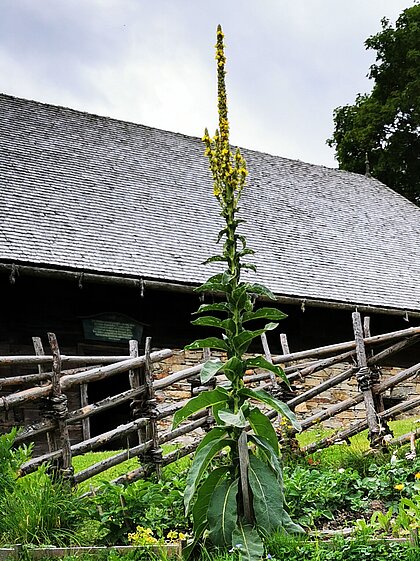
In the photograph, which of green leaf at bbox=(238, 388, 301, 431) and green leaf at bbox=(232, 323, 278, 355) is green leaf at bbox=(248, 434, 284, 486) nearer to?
green leaf at bbox=(238, 388, 301, 431)

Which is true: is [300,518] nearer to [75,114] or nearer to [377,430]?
[377,430]

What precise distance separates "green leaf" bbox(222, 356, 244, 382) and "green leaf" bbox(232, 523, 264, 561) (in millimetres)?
793

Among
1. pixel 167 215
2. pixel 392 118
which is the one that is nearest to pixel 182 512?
pixel 167 215

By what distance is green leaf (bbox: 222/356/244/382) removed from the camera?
4.09 metres

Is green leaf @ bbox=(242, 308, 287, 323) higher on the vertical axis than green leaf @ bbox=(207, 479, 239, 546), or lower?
higher

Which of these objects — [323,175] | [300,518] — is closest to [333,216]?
[323,175]

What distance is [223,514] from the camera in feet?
13.0

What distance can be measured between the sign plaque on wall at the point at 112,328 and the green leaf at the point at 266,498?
6.41 metres

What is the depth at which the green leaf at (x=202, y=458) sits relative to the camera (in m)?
3.98

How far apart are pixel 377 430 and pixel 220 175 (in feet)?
12.4

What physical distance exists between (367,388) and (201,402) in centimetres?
360

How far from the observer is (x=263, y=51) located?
1095 cm

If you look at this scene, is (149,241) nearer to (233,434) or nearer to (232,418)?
(233,434)

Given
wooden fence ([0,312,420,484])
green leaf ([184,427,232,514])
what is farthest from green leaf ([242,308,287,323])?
wooden fence ([0,312,420,484])
